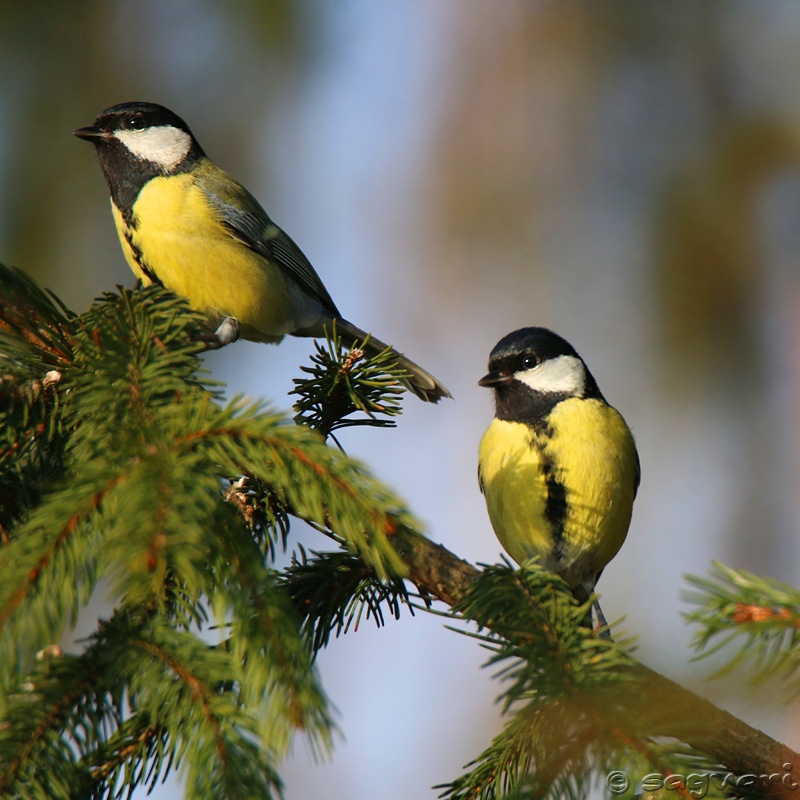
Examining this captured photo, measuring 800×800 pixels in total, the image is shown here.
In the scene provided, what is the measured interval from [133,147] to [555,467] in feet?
6.68

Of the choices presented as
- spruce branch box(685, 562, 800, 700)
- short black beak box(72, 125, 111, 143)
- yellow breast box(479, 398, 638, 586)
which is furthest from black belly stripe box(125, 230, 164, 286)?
spruce branch box(685, 562, 800, 700)

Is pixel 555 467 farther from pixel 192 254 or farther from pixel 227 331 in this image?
pixel 192 254

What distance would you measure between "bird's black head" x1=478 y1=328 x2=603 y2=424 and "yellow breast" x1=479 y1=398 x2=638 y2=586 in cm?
8

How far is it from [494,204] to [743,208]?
7.80 feet

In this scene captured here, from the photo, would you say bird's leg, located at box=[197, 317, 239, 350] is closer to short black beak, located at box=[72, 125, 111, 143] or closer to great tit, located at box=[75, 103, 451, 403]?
great tit, located at box=[75, 103, 451, 403]

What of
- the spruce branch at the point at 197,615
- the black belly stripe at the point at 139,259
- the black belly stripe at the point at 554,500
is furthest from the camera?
the black belly stripe at the point at 139,259

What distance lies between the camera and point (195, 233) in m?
2.91

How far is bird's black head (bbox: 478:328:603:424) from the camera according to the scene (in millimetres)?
2879

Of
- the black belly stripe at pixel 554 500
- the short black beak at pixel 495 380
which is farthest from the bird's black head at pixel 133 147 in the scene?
the black belly stripe at pixel 554 500

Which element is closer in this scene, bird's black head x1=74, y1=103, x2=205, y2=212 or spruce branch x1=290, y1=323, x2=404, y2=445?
spruce branch x1=290, y1=323, x2=404, y2=445

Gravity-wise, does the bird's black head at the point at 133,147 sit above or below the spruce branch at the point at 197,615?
above

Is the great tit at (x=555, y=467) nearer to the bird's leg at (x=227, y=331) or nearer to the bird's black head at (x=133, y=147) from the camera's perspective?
the bird's leg at (x=227, y=331)

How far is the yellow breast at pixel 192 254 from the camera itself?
2850 mm

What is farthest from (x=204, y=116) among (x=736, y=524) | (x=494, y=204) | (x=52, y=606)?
(x=52, y=606)
